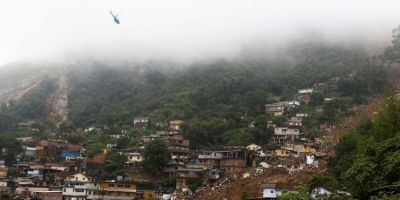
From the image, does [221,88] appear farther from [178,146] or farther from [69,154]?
[69,154]

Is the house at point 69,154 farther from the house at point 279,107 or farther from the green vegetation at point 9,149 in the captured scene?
the house at point 279,107

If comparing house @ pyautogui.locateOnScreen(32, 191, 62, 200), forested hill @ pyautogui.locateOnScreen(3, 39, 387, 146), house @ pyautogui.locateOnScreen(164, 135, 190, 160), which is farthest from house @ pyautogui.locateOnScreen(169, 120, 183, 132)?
house @ pyautogui.locateOnScreen(32, 191, 62, 200)

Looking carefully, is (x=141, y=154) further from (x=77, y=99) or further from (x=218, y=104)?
(x=77, y=99)

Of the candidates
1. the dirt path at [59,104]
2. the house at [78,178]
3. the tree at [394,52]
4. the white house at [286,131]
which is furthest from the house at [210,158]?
the tree at [394,52]

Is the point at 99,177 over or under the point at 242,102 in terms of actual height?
under

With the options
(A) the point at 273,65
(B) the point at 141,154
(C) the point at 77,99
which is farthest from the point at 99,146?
(A) the point at 273,65
